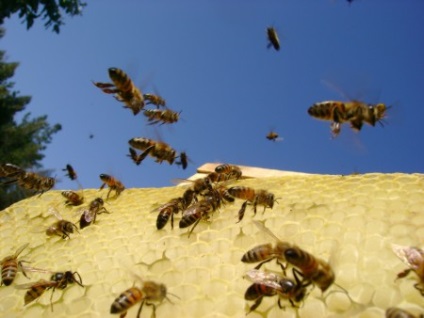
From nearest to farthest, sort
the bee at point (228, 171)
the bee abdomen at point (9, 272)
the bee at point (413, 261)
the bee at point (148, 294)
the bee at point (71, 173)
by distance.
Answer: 1. the bee at point (413, 261)
2. the bee at point (148, 294)
3. the bee abdomen at point (9, 272)
4. the bee at point (228, 171)
5. the bee at point (71, 173)

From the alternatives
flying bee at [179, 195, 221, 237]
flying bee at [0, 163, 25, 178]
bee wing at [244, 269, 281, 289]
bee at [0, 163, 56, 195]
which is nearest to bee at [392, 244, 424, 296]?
bee wing at [244, 269, 281, 289]

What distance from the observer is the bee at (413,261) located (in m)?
1.95

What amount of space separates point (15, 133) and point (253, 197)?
14.9 metres

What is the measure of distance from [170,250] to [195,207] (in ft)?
0.95

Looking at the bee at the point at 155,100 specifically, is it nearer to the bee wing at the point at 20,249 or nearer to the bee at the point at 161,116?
the bee at the point at 161,116

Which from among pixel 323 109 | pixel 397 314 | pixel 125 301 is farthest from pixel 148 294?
pixel 323 109

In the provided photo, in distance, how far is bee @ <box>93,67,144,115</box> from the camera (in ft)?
11.7

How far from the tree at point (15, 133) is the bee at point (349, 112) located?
12.8 m

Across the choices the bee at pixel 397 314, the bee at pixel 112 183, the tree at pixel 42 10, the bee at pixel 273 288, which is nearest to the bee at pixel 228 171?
the bee at pixel 112 183

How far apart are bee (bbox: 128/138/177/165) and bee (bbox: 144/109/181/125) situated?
301mm

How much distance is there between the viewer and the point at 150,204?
316 cm

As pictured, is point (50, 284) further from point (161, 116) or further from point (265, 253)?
point (161, 116)

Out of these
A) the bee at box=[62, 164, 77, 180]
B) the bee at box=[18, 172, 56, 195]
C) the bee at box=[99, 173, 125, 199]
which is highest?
the bee at box=[62, 164, 77, 180]

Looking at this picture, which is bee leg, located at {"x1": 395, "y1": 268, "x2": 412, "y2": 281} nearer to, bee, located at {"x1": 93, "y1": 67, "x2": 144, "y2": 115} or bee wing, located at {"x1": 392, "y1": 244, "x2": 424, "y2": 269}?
bee wing, located at {"x1": 392, "y1": 244, "x2": 424, "y2": 269}
